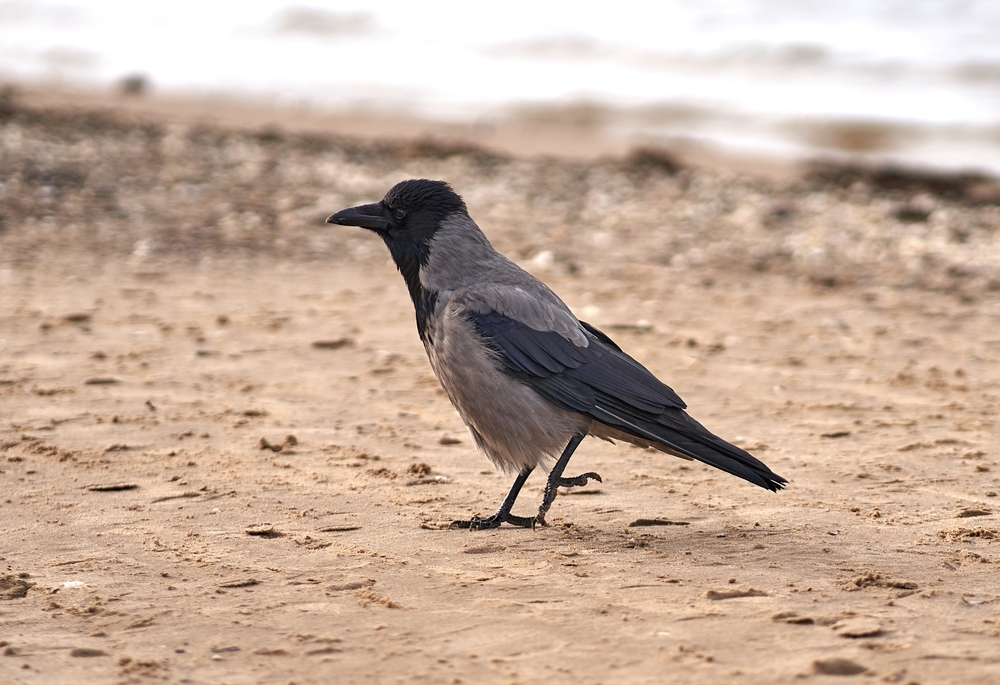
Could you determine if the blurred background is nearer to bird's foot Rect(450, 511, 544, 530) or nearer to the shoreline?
the shoreline

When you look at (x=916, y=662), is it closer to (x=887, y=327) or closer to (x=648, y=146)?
(x=887, y=327)

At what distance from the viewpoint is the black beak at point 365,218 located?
16.8ft

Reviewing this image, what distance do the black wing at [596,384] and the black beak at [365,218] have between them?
720 millimetres

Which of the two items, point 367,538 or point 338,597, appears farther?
point 367,538

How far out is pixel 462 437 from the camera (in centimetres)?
567

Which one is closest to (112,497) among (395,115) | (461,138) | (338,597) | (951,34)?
(338,597)

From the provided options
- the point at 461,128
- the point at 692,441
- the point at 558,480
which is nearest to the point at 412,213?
the point at 558,480

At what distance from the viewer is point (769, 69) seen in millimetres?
18016

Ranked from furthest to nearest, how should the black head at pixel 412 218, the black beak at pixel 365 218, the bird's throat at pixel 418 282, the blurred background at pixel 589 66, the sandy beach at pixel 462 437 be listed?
the blurred background at pixel 589 66
the black beak at pixel 365 218
the black head at pixel 412 218
the bird's throat at pixel 418 282
the sandy beach at pixel 462 437

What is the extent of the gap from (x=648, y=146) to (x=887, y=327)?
578cm

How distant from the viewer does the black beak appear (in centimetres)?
512

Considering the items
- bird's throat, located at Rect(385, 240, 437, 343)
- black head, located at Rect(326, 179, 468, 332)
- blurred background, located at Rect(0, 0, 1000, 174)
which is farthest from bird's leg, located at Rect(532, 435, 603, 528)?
blurred background, located at Rect(0, 0, 1000, 174)

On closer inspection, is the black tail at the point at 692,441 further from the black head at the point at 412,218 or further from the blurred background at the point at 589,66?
the blurred background at the point at 589,66

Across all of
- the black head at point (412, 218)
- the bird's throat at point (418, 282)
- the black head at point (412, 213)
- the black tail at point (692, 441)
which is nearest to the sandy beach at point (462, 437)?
the black tail at point (692, 441)
